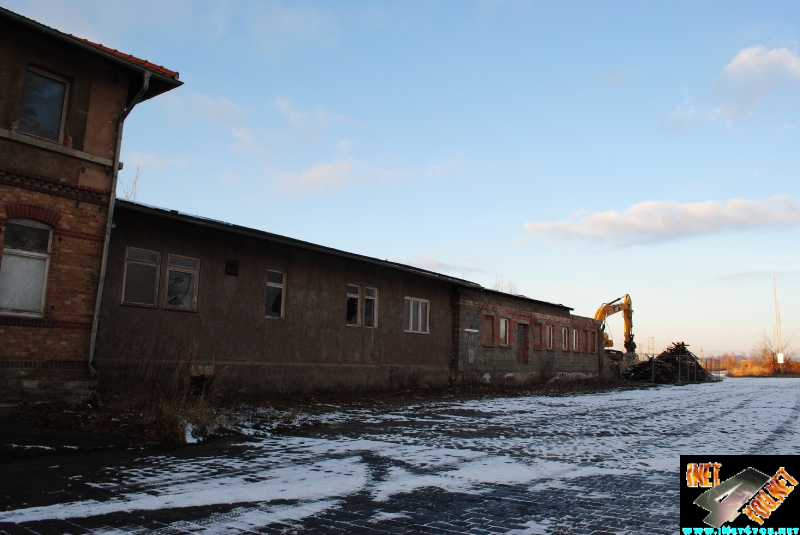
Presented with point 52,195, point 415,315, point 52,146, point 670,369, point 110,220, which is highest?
point 52,146

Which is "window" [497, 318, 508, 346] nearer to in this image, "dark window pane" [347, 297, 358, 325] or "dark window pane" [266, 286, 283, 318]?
"dark window pane" [347, 297, 358, 325]

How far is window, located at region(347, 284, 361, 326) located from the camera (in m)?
19.5

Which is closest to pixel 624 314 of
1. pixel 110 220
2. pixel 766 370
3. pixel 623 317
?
pixel 623 317

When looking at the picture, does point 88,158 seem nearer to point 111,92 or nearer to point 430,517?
point 111,92

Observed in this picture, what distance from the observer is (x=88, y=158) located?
39.3 ft

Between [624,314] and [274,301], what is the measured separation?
35204mm

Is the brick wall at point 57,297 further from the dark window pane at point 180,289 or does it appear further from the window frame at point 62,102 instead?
the dark window pane at point 180,289

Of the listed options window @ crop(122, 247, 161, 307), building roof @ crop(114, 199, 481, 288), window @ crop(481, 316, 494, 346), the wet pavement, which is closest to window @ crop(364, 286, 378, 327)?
building roof @ crop(114, 199, 481, 288)

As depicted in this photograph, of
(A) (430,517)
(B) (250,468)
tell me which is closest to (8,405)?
(B) (250,468)

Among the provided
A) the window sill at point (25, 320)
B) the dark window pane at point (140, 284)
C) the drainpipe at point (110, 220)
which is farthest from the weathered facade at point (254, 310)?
the window sill at point (25, 320)

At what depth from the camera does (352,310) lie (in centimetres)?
1970

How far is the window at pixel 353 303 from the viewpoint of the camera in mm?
19547

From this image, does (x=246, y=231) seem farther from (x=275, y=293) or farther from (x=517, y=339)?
(x=517, y=339)

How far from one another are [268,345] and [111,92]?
23.8ft
